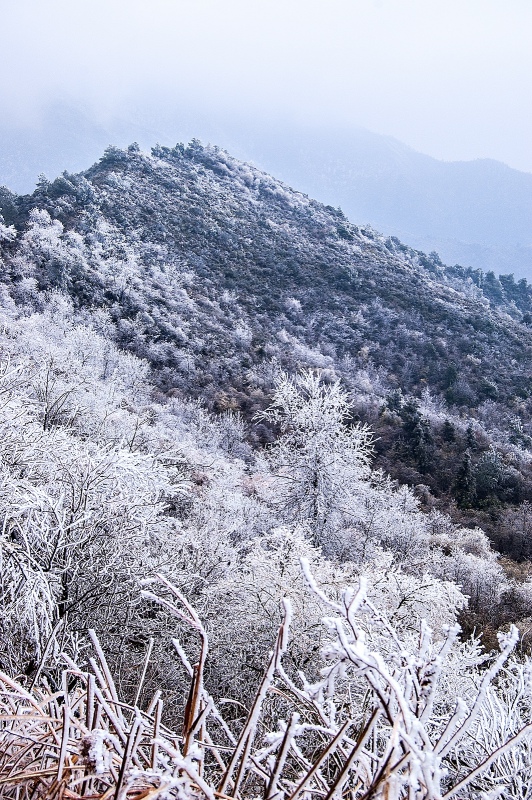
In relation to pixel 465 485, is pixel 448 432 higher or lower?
higher

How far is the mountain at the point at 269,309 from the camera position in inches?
1117

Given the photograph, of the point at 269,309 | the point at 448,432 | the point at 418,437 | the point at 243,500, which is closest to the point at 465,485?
the point at 418,437

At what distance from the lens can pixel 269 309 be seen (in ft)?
134

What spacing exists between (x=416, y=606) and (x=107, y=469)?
5.55 meters

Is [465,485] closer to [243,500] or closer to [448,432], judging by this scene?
[448,432]


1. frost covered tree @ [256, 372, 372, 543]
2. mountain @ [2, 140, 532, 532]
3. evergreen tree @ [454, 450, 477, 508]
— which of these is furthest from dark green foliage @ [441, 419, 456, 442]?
frost covered tree @ [256, 372, 372, 543]

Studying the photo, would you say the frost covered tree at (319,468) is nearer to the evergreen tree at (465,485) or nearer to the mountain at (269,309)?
the mountain at (269,309)

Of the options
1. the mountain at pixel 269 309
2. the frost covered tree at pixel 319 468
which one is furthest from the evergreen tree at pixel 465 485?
the frost covered tree at pixel 319 468

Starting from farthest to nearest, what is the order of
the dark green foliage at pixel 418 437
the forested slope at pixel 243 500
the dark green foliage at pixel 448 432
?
the dark green foliage at pixel 448 432, the dark green foliage at pixel 418 437, the forested slope at pixel 243 500

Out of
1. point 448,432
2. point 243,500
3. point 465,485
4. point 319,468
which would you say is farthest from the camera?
point 448,432

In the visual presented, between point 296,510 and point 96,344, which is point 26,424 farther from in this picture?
point 96,344

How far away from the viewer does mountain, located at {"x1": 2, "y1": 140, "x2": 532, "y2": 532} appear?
93.0 ft

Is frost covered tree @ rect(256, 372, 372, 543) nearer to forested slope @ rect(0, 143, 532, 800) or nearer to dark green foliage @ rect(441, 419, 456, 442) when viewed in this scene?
forested slope @ rect(0, 143, 532, 800)

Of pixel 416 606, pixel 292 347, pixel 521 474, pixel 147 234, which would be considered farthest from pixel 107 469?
pixel 147 234
